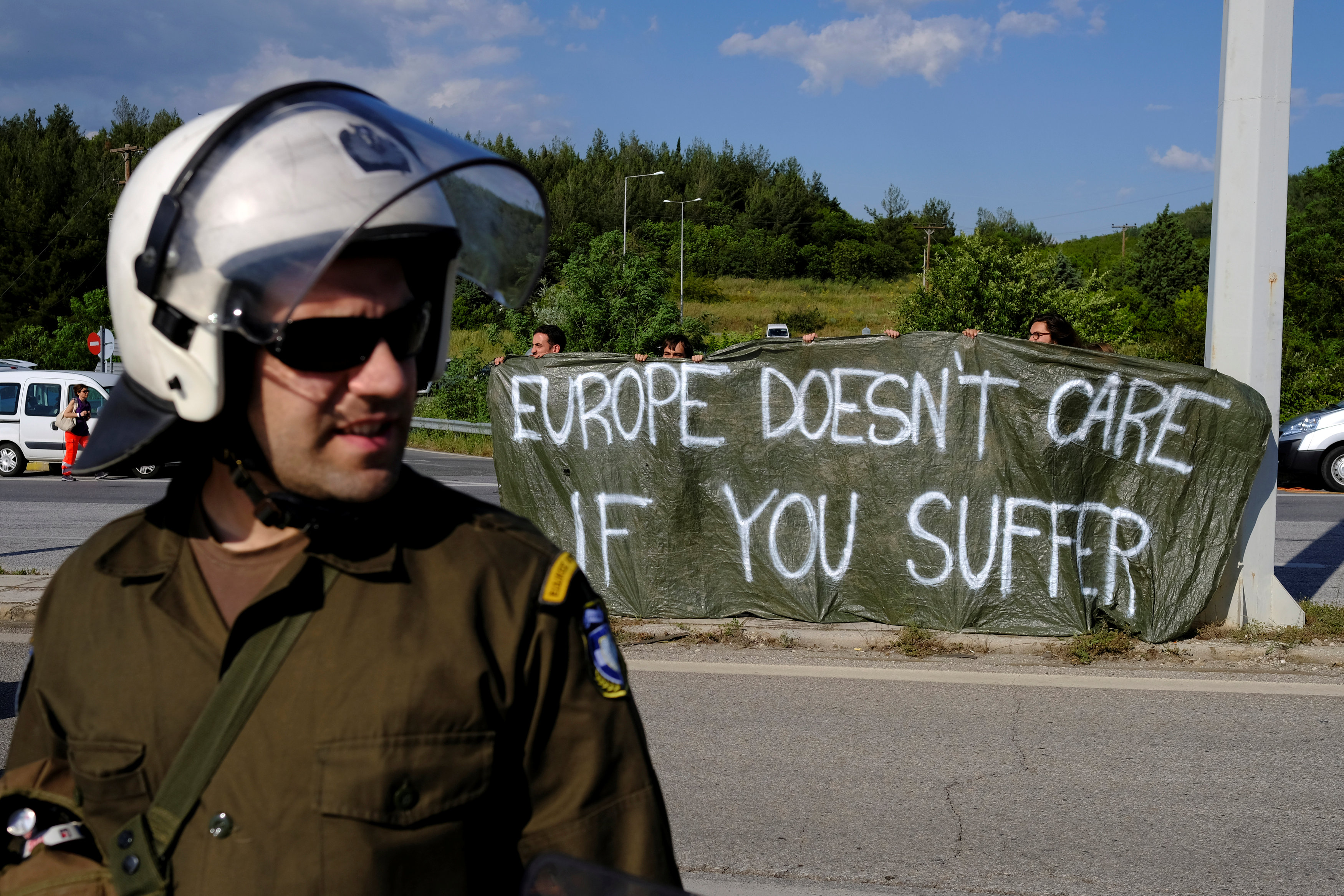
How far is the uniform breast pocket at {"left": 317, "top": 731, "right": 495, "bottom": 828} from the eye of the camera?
47.7 inches

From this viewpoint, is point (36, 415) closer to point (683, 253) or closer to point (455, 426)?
point (455, 426)

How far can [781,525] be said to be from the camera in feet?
25.0

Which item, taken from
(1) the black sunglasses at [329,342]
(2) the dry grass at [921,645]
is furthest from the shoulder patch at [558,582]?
(2) the dry grass at [921,645]

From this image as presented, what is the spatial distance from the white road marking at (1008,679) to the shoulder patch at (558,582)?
516 centimetres

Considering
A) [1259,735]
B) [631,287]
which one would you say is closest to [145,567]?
[1259,735]

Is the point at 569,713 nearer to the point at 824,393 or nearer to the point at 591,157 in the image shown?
the point at 824,393

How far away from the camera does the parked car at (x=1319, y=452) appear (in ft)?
54.3

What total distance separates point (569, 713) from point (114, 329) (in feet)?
2.73

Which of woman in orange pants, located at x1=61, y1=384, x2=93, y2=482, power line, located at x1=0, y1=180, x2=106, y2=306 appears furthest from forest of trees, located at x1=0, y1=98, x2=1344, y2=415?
woman in orange pants, located at x1=61, y1=384, x2=93, y2=482

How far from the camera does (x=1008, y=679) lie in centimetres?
642

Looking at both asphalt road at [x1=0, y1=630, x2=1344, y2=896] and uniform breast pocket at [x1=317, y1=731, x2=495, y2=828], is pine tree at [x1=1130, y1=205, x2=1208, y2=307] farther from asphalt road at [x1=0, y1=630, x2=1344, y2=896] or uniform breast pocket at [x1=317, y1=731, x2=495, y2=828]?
uniform breast pocket at [x1=317, y1=731, x2=495, y2=828]

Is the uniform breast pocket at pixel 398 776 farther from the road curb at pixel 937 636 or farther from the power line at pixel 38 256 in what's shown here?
the power line at pixel 38 256

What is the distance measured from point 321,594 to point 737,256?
83138 mm

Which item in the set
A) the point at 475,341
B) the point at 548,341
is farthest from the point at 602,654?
the point at 475,341
